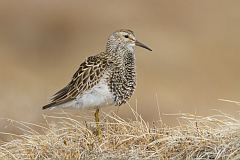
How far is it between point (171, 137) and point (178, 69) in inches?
536

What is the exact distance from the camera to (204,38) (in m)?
23.5

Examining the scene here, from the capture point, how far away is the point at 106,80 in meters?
8.75

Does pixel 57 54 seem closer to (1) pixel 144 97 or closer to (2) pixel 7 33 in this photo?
(2) pixel 7 33

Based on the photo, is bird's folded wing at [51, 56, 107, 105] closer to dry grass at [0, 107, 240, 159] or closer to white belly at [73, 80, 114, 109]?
white belly at [73, 80, 114, 109]

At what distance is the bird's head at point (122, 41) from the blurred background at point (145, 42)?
26.3 ft

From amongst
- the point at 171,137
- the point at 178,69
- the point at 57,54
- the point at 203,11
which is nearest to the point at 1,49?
the point at 57,54

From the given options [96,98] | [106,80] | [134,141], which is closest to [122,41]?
[106,80]

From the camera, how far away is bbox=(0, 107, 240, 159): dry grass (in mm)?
7504

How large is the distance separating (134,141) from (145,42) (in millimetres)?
14221

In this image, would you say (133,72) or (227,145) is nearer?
(227,145)

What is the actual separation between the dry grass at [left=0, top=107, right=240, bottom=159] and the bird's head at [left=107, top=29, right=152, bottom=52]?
768 millimetres

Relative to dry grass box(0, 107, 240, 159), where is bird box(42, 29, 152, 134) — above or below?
above

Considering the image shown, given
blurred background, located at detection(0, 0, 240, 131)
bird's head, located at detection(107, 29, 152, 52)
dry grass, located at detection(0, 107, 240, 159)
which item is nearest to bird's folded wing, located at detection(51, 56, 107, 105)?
bird's head, located at detection(107, 29, 152, 52)

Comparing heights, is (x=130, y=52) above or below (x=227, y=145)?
above
